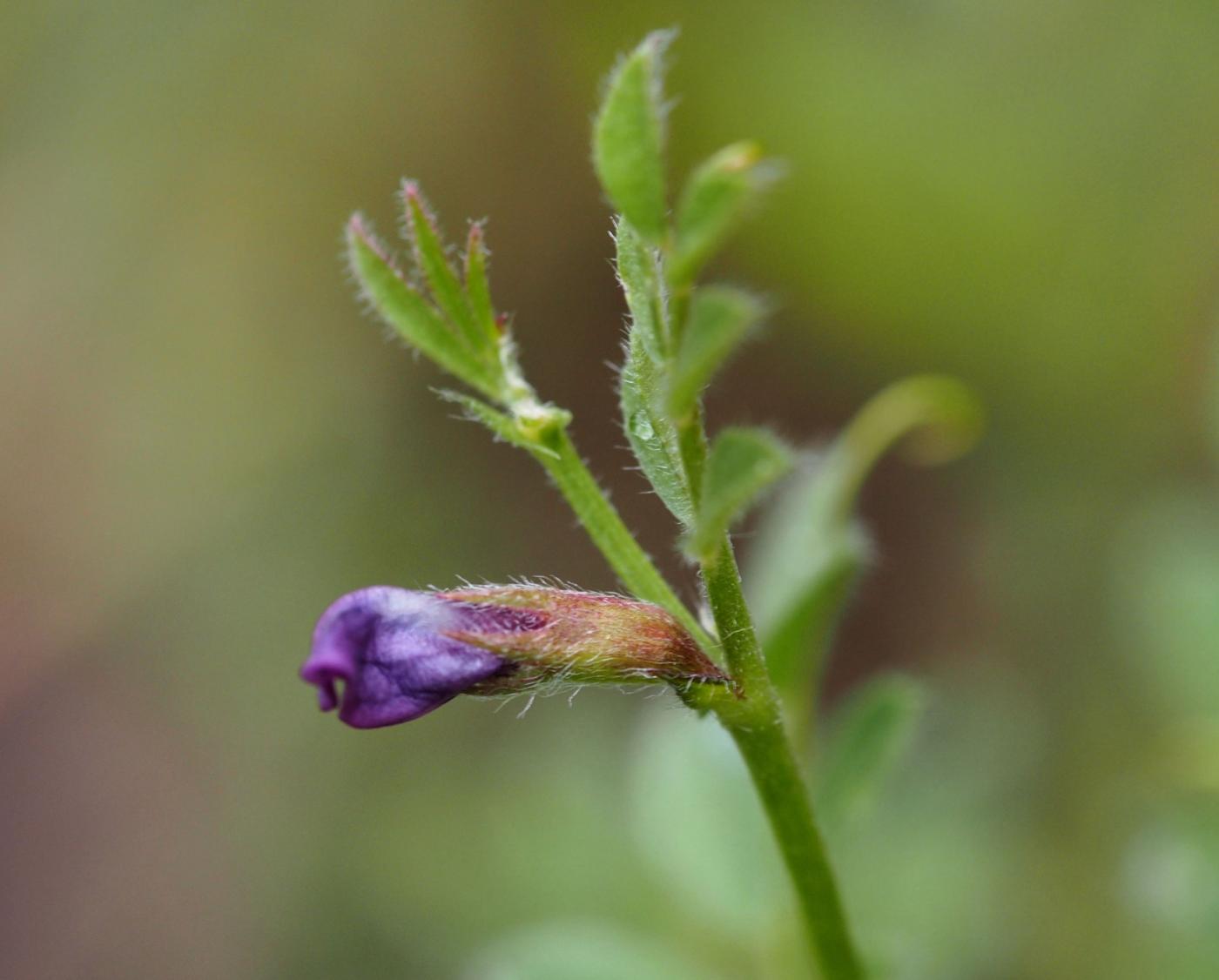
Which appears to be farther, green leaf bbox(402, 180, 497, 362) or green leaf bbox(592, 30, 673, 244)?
green leaf bbox(402, 180, 497, 362)

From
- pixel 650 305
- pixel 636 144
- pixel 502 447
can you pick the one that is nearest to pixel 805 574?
pixel 650 305

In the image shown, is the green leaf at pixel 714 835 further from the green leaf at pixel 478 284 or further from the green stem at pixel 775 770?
the green leaf at pixel 478 284

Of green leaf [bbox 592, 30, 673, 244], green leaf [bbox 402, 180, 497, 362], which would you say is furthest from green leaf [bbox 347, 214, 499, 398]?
green leaf [bbox 592, 30, 673, 244]

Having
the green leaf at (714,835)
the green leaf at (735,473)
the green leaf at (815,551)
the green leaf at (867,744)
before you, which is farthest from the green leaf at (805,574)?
the green leaf at (735,473)

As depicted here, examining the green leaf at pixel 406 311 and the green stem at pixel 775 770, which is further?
the green leaf at pixel 406 311

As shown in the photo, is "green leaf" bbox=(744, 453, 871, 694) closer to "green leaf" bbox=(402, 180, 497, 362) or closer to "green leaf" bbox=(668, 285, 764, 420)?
"green leaf" bbox=(402, 180, 497, 362)

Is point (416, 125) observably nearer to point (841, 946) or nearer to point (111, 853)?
point (111, 853)

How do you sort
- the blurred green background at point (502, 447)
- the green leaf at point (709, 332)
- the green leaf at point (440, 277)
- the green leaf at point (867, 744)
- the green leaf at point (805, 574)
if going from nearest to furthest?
the green leaf at point (709, 332) < the green leaf at point (440, 277) < the green leaf at point (867, 744) < the green leaf at point (805, 574) < the blurred green background at point (502, 447)
